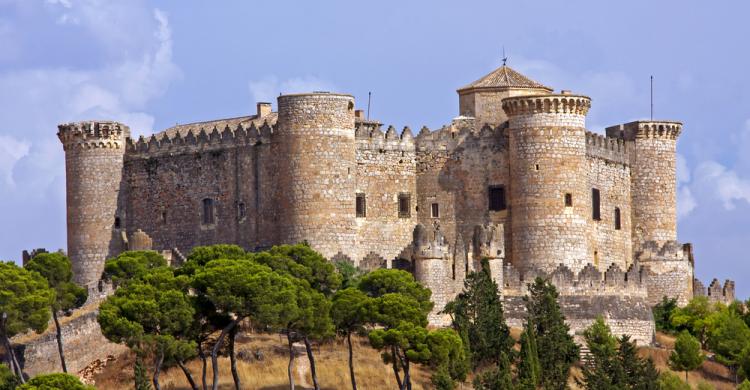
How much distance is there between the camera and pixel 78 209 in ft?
341

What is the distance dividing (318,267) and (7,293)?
1177 cm

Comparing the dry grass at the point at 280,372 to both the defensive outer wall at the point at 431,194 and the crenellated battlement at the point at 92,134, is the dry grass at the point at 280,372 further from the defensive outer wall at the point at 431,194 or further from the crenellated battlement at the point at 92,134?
the crenellated battlement at the point at 92,134

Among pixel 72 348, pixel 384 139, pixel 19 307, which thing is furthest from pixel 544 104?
pixel 19 307

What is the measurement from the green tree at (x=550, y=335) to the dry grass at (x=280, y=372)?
10.9 ft

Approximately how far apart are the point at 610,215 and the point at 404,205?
889 centimetres

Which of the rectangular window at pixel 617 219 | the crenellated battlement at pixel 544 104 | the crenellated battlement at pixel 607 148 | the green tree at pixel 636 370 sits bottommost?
the green tree at pixel 636 370

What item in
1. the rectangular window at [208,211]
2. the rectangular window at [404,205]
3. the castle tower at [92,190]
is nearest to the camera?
the rectangular window at [404,205]

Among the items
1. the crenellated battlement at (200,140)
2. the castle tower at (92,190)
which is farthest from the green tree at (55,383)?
the castle tower at (92,190)

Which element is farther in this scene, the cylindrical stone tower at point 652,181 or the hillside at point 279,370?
the cylindrical stone tower at point 652,181

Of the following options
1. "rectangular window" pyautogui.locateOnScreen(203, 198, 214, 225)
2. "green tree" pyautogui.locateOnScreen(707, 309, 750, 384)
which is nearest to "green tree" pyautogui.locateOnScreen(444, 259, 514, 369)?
"green tree" pyautogui.locateOnScreen(707, 309, 750, 384)

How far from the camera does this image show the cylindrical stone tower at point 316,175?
96000 mm

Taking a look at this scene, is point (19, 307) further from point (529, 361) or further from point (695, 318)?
point (695, 318)

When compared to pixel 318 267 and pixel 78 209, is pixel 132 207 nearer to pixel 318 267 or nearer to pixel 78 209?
pixel 78 209

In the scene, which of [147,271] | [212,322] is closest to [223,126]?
[147,271]
